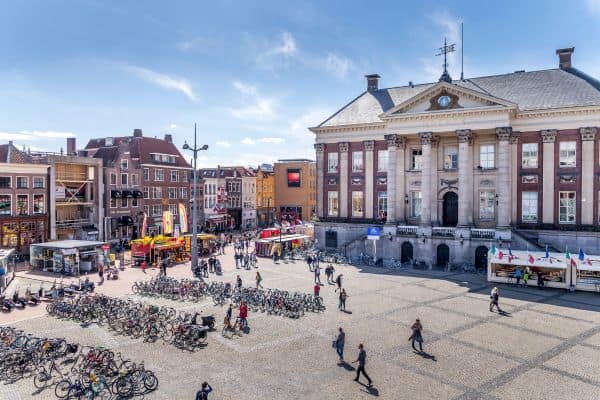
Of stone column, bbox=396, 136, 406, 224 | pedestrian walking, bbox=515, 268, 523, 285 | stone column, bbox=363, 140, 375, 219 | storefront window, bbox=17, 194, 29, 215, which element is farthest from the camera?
stone column, bbox=363, 140, 375, 219

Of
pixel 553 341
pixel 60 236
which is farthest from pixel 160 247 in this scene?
pixel 553 341

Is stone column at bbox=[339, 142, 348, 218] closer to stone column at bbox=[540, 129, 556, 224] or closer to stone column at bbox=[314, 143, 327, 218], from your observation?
stone column at bbox=[314, 143, 327, 218]

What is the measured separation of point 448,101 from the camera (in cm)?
4659

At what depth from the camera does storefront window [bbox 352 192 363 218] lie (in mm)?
55000

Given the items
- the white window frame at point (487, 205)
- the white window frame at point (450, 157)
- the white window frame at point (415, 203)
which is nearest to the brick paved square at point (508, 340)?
the white window frame at point (487, 205)

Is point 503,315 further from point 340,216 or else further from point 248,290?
point 340,216

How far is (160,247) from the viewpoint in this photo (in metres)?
47.1

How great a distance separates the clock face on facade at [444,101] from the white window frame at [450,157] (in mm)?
4808

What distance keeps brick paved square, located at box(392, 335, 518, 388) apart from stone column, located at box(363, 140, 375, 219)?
32.5m

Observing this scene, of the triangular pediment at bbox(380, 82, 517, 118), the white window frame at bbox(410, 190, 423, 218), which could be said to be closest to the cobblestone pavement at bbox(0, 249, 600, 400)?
the white window frame at bbox(410, 190, 423, 218)

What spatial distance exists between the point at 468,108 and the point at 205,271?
2985 centimetres

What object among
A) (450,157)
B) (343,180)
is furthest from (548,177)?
(343,180)

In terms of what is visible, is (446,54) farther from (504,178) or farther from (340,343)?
(340,343)

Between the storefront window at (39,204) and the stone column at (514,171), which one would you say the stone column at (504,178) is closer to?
the stone column at (514,171)
